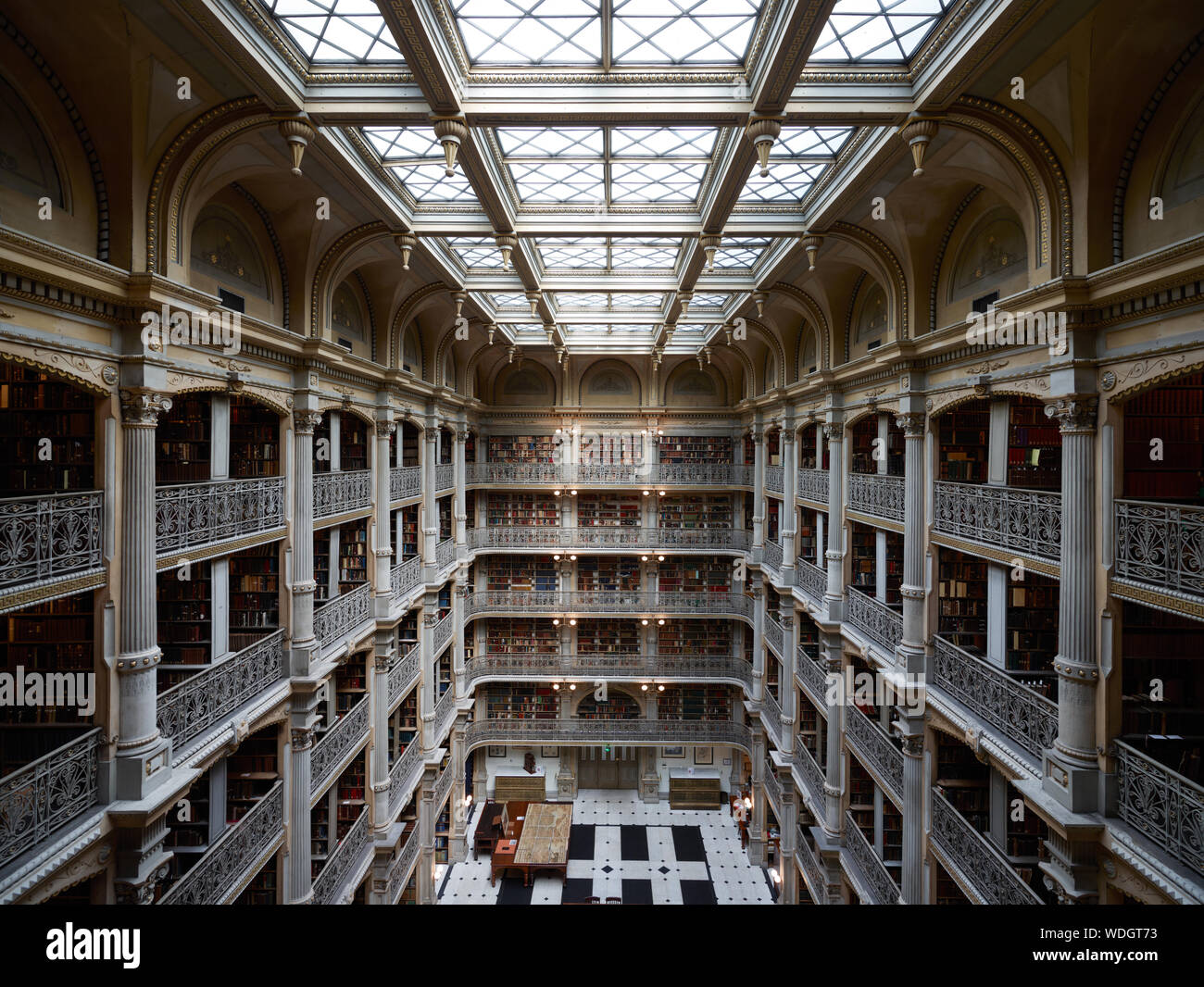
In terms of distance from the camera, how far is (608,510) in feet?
58.5

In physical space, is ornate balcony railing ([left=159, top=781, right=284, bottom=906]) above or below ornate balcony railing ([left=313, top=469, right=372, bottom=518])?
below

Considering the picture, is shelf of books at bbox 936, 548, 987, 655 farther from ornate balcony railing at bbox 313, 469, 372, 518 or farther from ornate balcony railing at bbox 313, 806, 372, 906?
ornate balcony railing at bbox 313, 806, 372, 906

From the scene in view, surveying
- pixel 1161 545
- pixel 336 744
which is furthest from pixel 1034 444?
pixel 336 744

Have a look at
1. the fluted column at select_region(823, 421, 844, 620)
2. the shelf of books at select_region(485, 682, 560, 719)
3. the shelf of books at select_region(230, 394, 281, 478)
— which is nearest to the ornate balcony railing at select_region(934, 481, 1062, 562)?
the fluted column at select_region(823, 421, 844, 620)

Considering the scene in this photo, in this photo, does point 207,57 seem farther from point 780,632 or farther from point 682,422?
point 682,422

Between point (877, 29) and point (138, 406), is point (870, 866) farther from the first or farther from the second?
point (138, 406)

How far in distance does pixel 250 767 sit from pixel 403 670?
3629mm

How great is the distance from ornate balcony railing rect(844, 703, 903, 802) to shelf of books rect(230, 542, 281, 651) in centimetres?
770

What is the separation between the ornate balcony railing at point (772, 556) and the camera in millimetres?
13802

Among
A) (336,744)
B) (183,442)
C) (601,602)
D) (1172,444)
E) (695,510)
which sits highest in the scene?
(183,442)

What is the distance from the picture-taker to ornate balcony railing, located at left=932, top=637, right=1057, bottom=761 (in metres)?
5.68
